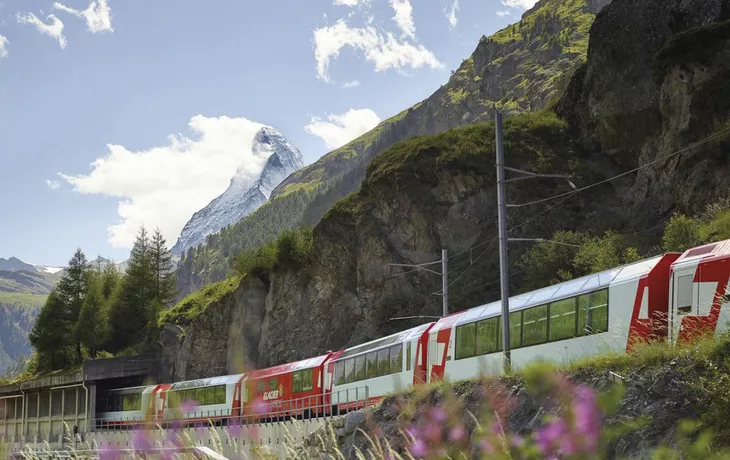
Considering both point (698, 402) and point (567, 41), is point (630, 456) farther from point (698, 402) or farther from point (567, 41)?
point (567, 41)

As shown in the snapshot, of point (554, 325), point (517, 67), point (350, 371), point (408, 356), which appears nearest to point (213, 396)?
point (350, 371)

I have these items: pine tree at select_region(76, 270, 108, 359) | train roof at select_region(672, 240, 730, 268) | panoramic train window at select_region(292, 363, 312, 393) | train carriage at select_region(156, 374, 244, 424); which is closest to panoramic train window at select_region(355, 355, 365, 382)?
panoramic train window at select_region(292, 363, 312, 393)

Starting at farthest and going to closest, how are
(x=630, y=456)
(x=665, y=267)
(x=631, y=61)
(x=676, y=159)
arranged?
(x=631, y=61), (x=676, y=159), (x=665, y=267), (x=630, y=456)

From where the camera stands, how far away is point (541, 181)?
50219 millimetres

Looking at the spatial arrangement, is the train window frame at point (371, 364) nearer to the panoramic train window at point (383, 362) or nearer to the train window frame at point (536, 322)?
the panoramic train window at point (383, 362)

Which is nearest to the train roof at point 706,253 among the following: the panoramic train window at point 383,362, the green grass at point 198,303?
the panoramic train window at point 383,362

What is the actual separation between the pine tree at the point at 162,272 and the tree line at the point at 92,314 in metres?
0.16

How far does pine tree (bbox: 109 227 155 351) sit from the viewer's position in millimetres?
95188

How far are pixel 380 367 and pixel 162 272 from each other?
81026 mm

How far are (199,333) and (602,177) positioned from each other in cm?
3937

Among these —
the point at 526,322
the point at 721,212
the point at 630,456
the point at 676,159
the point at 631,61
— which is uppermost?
the point at 631,61

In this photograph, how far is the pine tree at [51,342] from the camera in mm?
92688

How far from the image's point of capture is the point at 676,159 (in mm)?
41750

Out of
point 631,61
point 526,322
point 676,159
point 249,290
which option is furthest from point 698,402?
point 249,290
